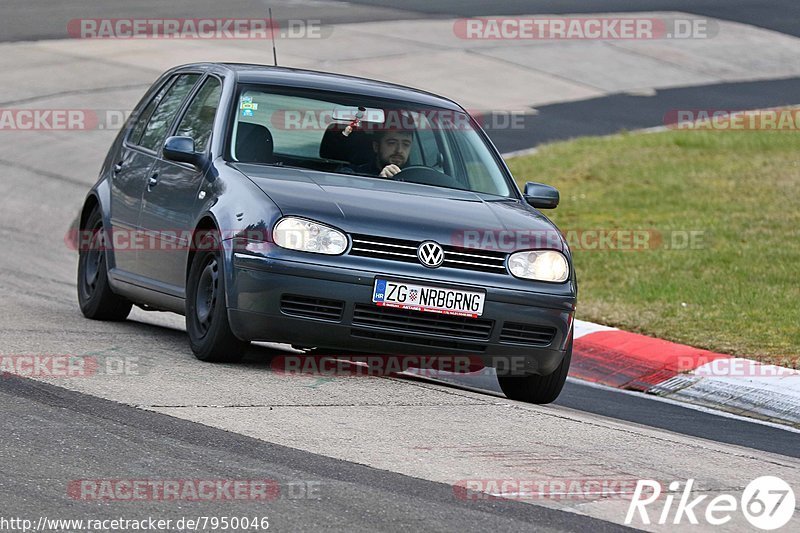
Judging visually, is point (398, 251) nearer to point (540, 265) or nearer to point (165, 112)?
point (540, 265)

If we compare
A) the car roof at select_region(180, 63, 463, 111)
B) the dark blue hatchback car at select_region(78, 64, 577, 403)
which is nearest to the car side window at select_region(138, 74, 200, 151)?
the dark blue hatchback car at select_region(78, 64, 577, 403)

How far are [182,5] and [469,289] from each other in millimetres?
26023

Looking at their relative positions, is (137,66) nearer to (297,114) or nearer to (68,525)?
(297,114)

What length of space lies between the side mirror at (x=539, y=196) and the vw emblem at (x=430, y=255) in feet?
4.62

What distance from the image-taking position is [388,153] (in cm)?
873

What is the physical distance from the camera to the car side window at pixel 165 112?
952cm

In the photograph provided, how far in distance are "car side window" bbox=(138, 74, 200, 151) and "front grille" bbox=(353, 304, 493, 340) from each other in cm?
248

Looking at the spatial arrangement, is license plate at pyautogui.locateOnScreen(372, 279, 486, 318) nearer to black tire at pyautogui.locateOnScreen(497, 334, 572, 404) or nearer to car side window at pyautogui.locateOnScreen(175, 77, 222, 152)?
black tire at pyautogui.locateOnScreen(497, 334, 572, 404)

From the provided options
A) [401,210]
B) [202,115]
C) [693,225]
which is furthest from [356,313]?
[693,225]

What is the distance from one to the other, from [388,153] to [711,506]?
3534 mm

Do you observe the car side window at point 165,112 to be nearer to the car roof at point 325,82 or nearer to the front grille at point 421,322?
the car roof at point 325,82

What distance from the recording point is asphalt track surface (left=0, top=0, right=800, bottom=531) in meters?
5.32

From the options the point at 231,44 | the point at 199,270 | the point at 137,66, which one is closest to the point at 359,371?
the point at 199,270

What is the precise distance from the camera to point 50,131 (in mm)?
20656
